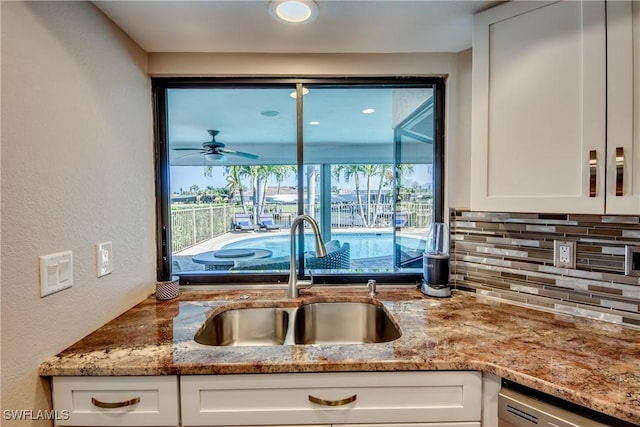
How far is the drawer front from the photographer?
0.91 metres

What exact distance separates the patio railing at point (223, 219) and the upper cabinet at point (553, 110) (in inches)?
24.6

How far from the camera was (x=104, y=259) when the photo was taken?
1.18 m

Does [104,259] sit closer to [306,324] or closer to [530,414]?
[306,324]

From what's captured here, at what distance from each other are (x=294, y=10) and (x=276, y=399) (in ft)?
4.54

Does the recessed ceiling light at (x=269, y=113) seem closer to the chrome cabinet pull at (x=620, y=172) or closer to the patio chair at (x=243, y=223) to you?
the patio chair at (x=243, y=223)

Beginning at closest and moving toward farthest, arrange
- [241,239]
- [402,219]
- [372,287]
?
[372,287], [402,219], [241,239]

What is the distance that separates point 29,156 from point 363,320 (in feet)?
4.64

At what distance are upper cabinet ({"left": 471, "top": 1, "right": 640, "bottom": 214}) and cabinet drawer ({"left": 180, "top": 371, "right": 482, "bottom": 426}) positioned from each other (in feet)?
2.25

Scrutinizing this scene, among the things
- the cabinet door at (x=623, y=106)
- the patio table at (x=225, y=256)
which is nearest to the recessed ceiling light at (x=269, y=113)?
the patio table at (x=225, y=256)

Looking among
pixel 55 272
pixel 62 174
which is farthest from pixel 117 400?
pixel 62 174

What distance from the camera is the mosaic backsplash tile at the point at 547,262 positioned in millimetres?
1173

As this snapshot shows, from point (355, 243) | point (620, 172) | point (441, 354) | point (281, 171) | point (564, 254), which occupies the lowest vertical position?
point (441, 354)

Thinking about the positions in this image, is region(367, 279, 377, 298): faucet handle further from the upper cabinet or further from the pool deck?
the upper cabinet

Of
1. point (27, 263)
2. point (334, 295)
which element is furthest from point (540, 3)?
point (27, 263)
